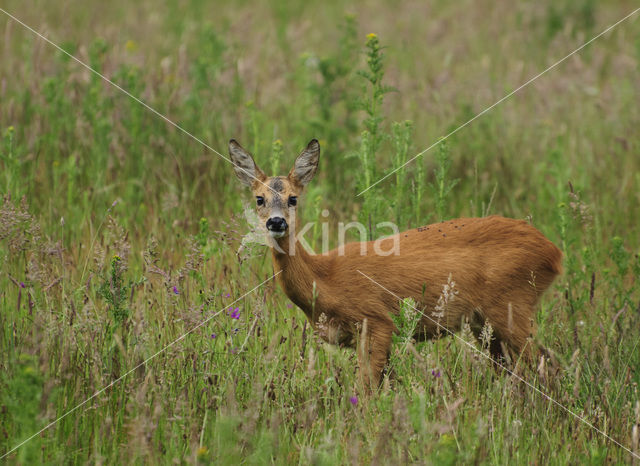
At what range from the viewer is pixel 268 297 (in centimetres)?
484

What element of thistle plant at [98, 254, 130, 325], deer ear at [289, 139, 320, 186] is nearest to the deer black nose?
deer ear at [289, 139, 320, 186]

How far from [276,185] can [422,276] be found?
0.90 metres

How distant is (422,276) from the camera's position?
14.6ft

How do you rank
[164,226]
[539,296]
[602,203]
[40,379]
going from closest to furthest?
[40,379] → [539,296] → [164,226] → [602,203]

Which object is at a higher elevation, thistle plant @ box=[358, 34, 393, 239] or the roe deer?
thistle plant @ box=[358, 34, 393, 239]

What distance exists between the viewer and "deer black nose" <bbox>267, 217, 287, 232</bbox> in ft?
14.0

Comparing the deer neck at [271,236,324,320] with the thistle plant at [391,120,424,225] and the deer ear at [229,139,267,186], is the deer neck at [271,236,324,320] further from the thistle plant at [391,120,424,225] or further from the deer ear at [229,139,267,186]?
the thistle plant at [391,120,424,225]

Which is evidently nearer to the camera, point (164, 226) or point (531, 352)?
point (531, 352)

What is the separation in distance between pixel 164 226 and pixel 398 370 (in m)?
2.45

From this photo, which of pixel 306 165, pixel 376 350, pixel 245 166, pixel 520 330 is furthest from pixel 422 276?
pixel 245 166

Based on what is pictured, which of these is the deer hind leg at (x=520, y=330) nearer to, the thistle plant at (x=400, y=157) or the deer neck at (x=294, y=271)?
the thistle plant at (x=400, y=157)

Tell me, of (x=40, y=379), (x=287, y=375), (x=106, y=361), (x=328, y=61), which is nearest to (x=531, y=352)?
(x=287, y=375)

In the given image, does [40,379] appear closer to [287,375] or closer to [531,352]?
[287,375]

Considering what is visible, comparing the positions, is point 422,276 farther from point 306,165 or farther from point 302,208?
point 302,208
